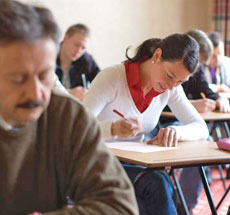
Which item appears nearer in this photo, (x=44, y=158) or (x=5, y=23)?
(x=5, y=23)

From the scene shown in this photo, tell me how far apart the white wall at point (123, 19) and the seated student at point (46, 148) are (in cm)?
342

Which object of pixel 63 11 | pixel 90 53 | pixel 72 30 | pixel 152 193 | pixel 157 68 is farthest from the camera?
pixel 90 53

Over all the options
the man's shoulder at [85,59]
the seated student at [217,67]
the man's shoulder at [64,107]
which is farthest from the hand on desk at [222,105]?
the man's shoulder at [64,107]

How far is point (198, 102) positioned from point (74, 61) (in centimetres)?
138

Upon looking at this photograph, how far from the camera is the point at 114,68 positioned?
2434mm

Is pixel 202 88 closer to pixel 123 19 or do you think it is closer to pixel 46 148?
pixel 123 19

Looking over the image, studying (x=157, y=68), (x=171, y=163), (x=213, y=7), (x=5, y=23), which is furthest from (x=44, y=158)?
(x=213, y=7)

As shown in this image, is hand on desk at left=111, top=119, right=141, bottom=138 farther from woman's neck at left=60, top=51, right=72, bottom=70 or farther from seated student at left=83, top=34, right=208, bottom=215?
woman's neck at left=60, top=51, right=72, bottom=70

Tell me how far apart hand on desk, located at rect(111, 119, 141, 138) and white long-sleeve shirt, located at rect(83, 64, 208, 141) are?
1.2 inches

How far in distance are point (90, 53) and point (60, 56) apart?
0.62m

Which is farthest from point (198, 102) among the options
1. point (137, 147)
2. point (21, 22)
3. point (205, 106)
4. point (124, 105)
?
point (21, 22)

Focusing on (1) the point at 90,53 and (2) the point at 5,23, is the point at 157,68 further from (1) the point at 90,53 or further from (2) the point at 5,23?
(1) the point at 90,53

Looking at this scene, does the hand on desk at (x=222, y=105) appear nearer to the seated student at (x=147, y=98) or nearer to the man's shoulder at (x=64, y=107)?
the seated student at (x=147, y=98)

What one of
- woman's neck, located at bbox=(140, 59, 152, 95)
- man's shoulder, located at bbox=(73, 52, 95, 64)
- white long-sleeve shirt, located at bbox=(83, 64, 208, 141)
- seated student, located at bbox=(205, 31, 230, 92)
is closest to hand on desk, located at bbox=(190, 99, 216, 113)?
white long-sleeve shirt, located at bbox=(83, 64, 208, 141)
